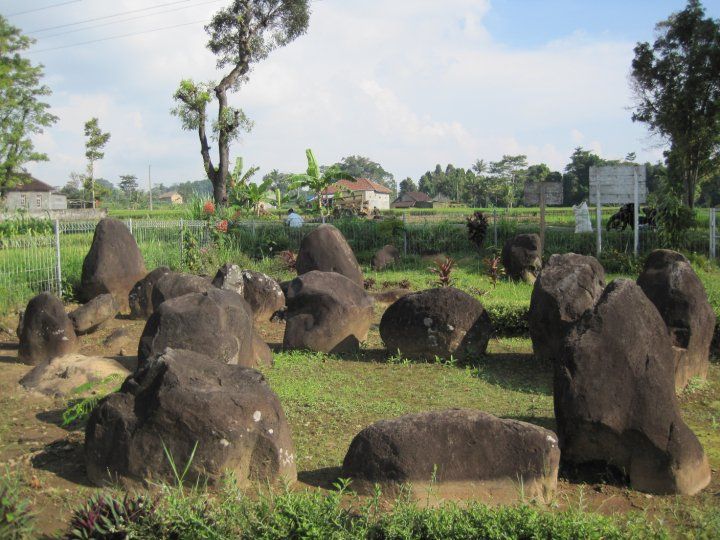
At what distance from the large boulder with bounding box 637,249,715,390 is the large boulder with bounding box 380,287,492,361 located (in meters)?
2.27

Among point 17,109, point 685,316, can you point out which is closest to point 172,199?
point 17,109

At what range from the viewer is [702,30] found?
27422mm

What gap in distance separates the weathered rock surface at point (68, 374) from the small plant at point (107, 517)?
4.03 m

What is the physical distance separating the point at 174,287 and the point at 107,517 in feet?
25.9

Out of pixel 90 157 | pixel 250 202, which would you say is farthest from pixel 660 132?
pixel 90 157

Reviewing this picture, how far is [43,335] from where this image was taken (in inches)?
395

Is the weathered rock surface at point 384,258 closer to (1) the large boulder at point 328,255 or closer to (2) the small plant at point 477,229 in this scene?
(2) the small plant at point 477,229

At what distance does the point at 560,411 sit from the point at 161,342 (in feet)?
14.0

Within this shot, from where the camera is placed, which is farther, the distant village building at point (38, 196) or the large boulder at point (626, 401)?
the distant village building at point (38, 196)

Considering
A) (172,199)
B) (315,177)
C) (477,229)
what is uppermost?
(172,199)

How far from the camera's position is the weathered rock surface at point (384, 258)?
20.2 metres

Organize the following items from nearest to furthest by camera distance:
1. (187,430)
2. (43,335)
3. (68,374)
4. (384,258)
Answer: (187,430) → (68,374) → (43,335) → (384,258)

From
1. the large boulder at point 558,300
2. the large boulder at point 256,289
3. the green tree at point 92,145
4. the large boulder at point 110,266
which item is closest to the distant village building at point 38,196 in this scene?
the green tree at point 92,145

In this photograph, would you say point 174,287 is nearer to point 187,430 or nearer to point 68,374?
point 68,374
